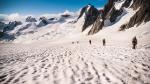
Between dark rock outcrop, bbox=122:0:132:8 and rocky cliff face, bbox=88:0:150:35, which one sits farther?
dark rock outcrop, bbox=122:0:132:8

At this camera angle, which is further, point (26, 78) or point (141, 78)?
point (26, 78)

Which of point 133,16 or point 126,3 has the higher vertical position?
point 126,3

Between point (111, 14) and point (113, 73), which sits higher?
point (111, 14)

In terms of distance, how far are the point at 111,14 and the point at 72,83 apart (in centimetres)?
8501

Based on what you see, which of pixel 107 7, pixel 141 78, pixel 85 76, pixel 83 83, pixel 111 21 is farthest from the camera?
pixel 107 7

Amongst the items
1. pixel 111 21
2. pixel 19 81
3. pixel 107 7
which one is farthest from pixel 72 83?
pixel 107 7

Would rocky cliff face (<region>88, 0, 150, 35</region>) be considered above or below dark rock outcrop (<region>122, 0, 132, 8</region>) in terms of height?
below

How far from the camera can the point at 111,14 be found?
87375 mm

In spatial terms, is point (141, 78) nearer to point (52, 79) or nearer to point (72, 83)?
point (72, 83)

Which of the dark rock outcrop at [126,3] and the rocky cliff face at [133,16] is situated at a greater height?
the dark rock outcrop at [126,3]

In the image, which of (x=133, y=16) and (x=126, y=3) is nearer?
(x=133, y=16)

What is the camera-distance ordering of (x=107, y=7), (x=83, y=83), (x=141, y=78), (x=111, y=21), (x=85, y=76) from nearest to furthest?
(x=83, y=83) → (x=141, y=78) → (x=85, y=76) → (x=111, y=21) → (x=107, y=7)

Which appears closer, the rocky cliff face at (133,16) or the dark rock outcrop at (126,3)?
the rocky cliff face at (133,16)

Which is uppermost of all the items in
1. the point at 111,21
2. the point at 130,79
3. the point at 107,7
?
the point at 107,7
